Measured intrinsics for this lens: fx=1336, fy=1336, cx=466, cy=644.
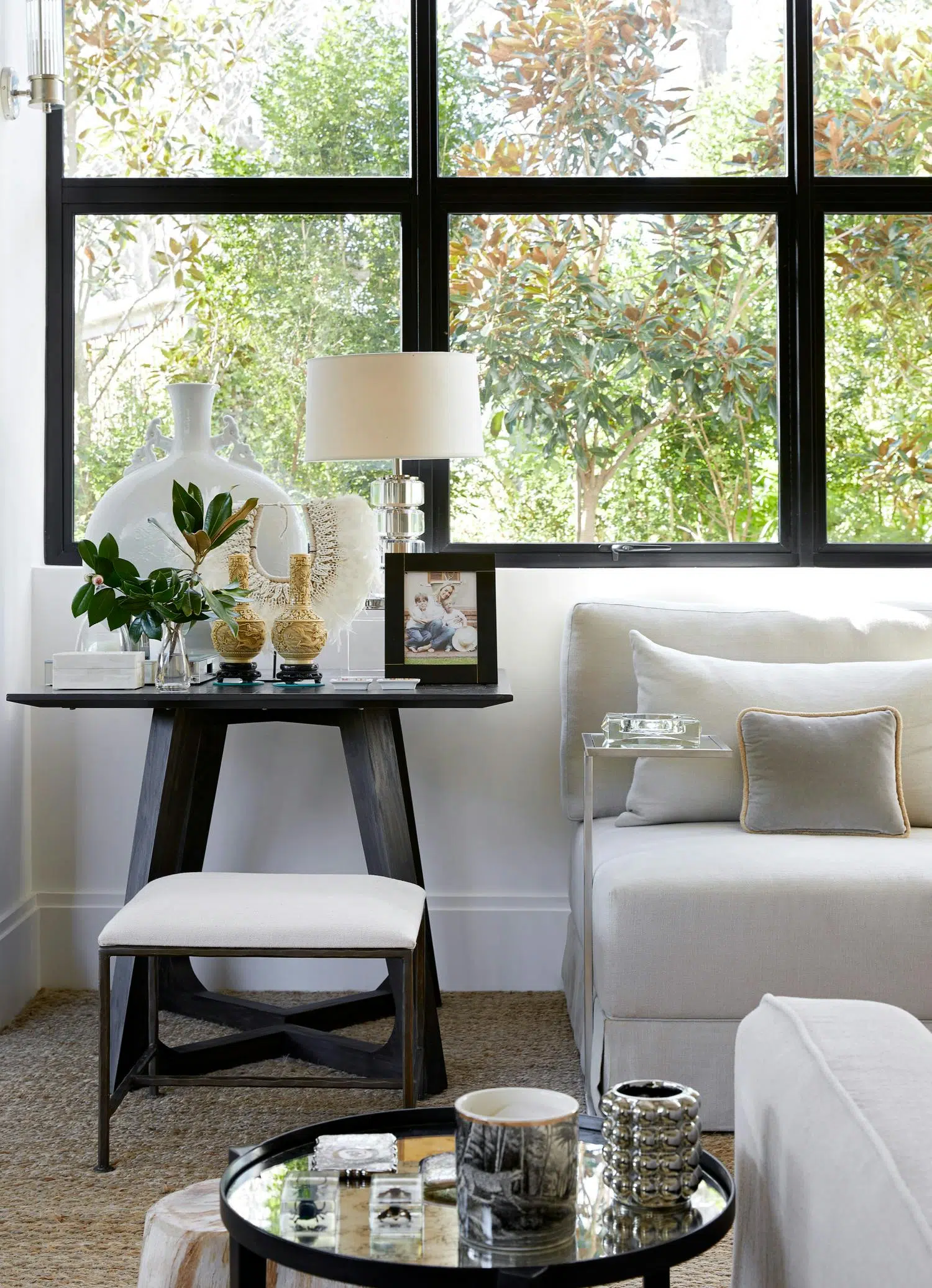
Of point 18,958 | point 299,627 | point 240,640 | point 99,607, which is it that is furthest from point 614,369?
point 18,958

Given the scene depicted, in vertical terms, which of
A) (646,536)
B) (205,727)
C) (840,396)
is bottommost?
(205,727)

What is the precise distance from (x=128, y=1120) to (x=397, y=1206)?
137cm

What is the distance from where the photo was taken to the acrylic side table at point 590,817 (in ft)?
7.80

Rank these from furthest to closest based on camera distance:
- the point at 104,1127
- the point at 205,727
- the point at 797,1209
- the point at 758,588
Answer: the point at 758,588 → the point at 205,727 → the point at 104,1127 → the point at 797,1209

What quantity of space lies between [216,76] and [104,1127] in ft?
8.20

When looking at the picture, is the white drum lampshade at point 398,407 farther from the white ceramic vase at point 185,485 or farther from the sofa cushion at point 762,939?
the sofa cushion at point 762,939

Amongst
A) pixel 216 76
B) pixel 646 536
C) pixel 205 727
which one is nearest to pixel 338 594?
pixel 205 727

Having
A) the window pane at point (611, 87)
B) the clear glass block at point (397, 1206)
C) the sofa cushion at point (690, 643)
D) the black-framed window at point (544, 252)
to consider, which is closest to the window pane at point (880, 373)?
the black-framed window at point (544, 252)

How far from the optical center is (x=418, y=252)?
3.39 m

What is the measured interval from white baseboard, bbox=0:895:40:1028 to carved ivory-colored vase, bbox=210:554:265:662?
0.91m

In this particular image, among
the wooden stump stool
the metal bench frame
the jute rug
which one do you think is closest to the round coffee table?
the wooden stump stool

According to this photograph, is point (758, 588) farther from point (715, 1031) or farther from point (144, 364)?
point (144, 364)

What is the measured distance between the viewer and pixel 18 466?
10.5 feet

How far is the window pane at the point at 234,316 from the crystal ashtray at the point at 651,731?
3.76 feet
